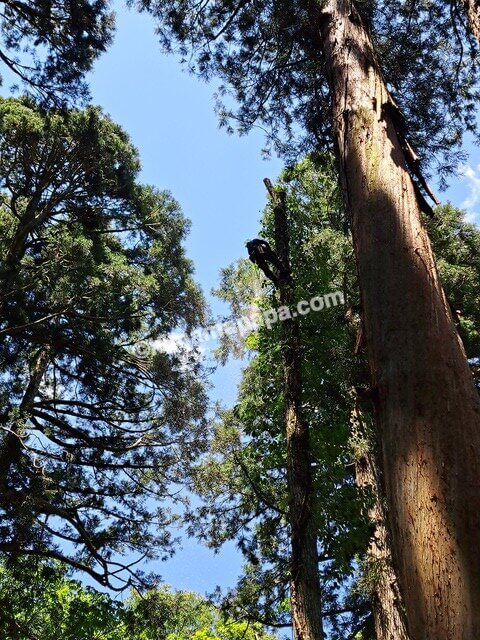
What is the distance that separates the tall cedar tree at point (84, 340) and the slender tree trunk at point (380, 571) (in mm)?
3881

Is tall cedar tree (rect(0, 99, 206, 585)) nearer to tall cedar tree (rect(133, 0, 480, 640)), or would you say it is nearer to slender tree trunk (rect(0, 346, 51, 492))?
slender tree trunk (rect(0, 346, 51, 492))

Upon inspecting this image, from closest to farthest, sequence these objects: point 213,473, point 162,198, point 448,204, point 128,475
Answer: point 128,475, point 213,473, point 162,198, point 448,204

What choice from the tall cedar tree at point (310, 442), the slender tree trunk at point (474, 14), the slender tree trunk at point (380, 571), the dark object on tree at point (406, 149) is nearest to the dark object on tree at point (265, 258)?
the tall cedar tree at point (310, 442)

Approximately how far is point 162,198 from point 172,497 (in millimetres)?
6703

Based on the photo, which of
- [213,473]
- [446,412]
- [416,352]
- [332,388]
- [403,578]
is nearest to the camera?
[403,578]

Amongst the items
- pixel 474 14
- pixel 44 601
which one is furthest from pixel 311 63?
pixel 44 601

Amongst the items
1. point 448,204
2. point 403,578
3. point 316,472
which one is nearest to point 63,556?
point 316,472

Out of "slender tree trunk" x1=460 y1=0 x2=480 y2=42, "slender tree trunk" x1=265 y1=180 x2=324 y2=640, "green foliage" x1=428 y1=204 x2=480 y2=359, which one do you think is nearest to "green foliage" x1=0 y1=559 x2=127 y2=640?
"slender tree trunk" x1=265 y1=180 x2=324 y2=640

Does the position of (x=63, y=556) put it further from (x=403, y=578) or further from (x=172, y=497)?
(x=403, y=578)

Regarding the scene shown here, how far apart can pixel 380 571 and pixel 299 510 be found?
95.0 inches

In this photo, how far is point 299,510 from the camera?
3646mm

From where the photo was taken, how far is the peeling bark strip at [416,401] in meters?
1.25

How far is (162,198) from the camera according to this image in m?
11.5

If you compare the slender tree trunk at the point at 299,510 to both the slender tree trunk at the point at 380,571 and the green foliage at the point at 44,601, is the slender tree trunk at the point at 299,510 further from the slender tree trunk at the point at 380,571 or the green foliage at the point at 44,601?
the green foliage at the point at 44,601
